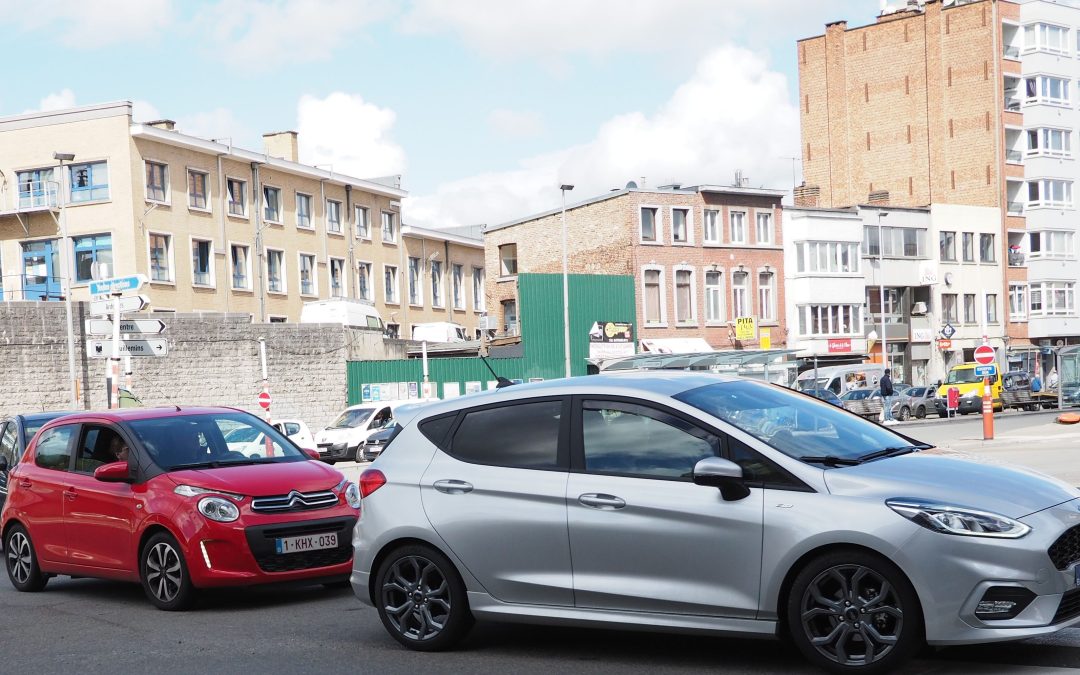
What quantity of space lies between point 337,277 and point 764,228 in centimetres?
2136

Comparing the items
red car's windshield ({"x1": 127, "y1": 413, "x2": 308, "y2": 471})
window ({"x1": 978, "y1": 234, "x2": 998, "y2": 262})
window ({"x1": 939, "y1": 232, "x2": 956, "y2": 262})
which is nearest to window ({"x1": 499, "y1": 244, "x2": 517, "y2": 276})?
window ({"x1": 939, "y1": 232, "x2": 956, "y2": 262})

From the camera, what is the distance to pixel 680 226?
62.4 m

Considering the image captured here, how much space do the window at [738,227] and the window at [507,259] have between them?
11.4m

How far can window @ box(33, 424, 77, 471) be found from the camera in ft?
37.1

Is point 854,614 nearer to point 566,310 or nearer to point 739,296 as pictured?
point 566,310

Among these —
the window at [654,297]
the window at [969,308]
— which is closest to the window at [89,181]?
the window at [654,297]

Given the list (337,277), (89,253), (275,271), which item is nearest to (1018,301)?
(337,277)

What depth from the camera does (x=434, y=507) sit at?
25.1ft

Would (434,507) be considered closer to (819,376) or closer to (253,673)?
(253,673)

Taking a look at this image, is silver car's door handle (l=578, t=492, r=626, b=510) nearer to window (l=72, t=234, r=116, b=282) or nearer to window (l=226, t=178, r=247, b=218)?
window (l=72, t=234, r=116, b=282)

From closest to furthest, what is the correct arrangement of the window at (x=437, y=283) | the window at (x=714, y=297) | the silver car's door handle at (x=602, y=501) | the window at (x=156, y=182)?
1. the silver car's door handle at (x=602, y=501)
2. the window at (x=156, y=182)
3. the window at (x=714, y=297)
4. the window at (x=437, y=283)

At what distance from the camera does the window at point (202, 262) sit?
175 ft

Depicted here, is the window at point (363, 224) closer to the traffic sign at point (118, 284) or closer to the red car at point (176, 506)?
the traffic sign at point (118, 284)

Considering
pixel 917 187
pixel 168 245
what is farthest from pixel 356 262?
pixel 917 187
